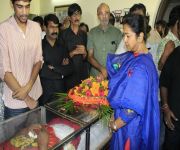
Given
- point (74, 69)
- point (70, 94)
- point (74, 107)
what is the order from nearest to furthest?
1. point (74, 107)
2. point (70, 94)
3. point (74, 69)

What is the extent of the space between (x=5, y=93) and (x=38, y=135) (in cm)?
61

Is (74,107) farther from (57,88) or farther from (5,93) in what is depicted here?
(57,88)

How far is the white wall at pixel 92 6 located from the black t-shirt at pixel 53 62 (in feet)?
10.0

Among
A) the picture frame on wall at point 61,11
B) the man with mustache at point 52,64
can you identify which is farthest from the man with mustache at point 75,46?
the picture frame on wall at point 61,11

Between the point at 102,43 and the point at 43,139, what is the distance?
1.83 metres

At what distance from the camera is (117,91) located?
64.8 inches

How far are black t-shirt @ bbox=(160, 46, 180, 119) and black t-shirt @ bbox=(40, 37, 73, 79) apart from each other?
122 cm

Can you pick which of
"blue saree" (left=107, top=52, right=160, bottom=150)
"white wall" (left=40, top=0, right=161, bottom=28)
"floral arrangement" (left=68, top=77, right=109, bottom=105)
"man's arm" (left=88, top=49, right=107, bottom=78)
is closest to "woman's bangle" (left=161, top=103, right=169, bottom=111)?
"blue saree" (left=107, top=52, right=160, bottom=150)

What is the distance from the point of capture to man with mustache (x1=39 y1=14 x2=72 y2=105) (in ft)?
9.06

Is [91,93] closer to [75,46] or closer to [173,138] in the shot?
[173,138]

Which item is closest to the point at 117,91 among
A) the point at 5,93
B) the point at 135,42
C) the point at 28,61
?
the point at 135,42

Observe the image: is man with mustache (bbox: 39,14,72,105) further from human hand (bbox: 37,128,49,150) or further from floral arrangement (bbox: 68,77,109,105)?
human hand (bbox: 37,128,49,150)

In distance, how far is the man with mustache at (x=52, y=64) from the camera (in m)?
2.76

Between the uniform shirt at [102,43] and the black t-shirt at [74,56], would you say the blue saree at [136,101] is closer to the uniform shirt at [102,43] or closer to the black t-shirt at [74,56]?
the uniform shirt at [102,43]
